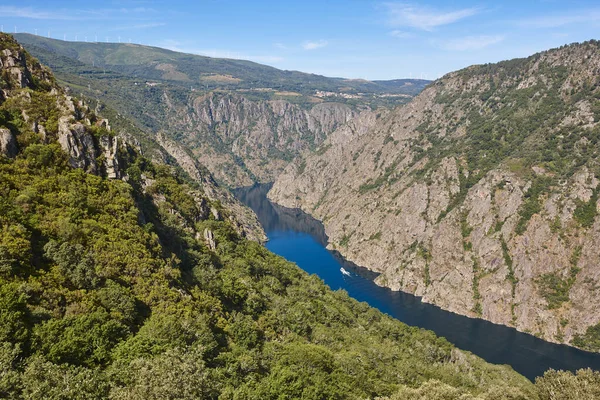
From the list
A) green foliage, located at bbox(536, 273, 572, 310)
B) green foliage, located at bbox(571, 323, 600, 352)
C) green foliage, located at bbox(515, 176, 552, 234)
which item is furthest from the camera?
green foliage, located at bbox(515, 176, 552, 234)

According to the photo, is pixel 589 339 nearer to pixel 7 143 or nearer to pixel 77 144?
pixel 77 144

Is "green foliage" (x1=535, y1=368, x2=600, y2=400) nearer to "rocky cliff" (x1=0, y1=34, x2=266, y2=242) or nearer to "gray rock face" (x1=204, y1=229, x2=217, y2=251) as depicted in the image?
"gray rock face" (x1=204, y1=229, x2=217, y2=251)

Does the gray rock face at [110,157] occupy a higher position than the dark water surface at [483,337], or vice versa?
the gray rock face at [110,157]

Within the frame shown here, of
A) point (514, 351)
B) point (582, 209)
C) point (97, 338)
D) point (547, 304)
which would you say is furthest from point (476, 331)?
point (97, 338)

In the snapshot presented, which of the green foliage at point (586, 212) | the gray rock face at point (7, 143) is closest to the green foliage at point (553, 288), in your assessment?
the green foliage at point (586, 212)

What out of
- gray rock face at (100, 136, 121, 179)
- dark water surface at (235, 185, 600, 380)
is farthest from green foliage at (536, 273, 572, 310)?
gray rock face at (100, 136, 121, 179)

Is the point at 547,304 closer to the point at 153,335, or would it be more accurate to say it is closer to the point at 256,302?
the point at 256,302

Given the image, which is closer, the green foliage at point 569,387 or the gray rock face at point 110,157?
the green foliage at point 569,387

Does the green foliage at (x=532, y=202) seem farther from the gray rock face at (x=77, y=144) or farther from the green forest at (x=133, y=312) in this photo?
the gray rock face at (x=77, y=144)

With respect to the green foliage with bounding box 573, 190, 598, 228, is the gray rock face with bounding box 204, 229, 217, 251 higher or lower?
higher
